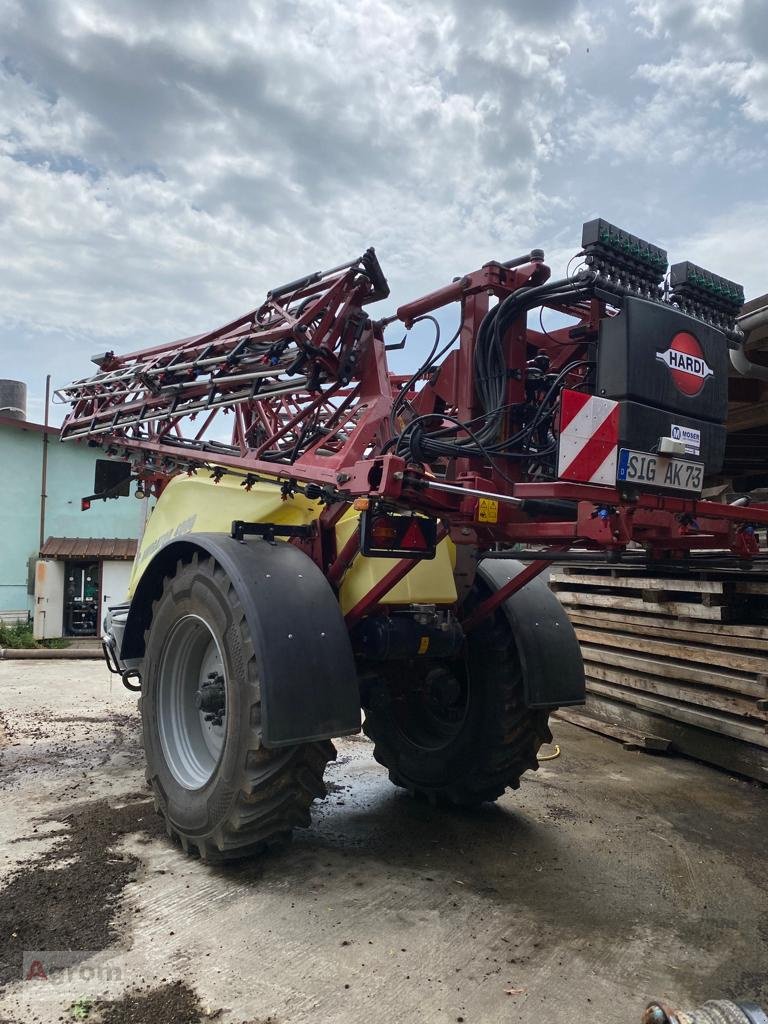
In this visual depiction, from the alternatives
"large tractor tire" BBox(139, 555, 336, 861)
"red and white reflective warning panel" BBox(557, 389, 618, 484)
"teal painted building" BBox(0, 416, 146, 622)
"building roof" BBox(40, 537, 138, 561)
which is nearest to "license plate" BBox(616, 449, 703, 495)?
"red and white reflective warning panel" BBox(557, 389, 618, 484)

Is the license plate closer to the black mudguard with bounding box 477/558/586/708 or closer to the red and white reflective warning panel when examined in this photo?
the red and white reflective warning panel

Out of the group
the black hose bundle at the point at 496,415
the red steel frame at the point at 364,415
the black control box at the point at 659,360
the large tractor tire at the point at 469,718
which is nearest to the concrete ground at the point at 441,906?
the large tractor tire at the point at 469,718

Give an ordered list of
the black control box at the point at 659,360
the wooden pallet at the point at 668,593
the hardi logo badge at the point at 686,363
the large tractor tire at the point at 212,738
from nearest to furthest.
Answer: the black control box at the point at 659,360, the hardi logo badge at the point at 686,363, the large tractor tire at the point at 212,738, the wooden pallet at the point at 668,593

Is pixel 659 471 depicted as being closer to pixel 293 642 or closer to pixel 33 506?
pixel 293 642

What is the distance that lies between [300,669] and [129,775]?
2653mm

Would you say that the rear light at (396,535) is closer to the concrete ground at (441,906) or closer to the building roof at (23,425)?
the concrete ground at (441,906)

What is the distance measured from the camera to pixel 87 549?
1574 cm

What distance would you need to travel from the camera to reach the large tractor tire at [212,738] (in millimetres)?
3412

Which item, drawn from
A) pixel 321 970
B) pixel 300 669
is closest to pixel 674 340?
pixel 300 669

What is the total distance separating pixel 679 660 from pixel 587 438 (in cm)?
416

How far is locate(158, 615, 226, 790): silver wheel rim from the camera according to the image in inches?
165

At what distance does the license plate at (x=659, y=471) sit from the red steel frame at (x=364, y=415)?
7 centimetres

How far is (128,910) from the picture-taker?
10.5ft

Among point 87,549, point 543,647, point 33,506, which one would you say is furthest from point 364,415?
point 33,506
